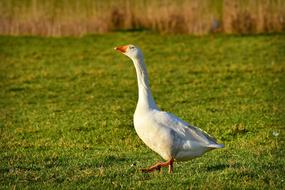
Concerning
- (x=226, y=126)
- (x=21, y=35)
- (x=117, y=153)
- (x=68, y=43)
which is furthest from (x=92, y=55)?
(x=117, y=153)

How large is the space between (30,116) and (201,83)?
5.53 m

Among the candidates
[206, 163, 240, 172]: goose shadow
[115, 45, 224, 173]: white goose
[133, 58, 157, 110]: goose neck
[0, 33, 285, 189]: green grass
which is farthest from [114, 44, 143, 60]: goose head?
[206, 163, 240, 172]: goose shadow

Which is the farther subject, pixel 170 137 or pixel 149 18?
pixel 149 18

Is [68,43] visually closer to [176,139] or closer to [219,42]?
[219,42]

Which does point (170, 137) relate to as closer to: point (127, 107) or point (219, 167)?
point (219, 167)

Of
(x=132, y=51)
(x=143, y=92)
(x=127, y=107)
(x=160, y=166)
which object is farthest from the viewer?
(x=127, y=107)

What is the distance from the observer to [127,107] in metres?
15.0

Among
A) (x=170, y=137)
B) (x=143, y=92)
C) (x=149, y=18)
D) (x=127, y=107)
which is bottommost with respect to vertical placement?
(x=127, y=107)

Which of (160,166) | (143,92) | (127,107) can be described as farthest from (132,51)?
(127,107)

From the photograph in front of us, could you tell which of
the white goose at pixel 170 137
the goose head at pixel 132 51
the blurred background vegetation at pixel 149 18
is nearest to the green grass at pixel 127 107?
the white goose at pixel 170 137

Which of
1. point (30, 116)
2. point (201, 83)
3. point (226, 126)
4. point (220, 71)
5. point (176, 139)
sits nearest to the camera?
point (176, 139)

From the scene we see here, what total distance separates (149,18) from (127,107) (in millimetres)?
12193

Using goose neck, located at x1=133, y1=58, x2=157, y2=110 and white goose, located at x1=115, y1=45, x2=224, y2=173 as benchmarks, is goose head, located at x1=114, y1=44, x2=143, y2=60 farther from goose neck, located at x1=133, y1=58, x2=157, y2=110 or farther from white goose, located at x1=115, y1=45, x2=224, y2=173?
white goose, located at x1=115, y1=45, x2=224, y2=173

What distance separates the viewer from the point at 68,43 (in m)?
25.2
